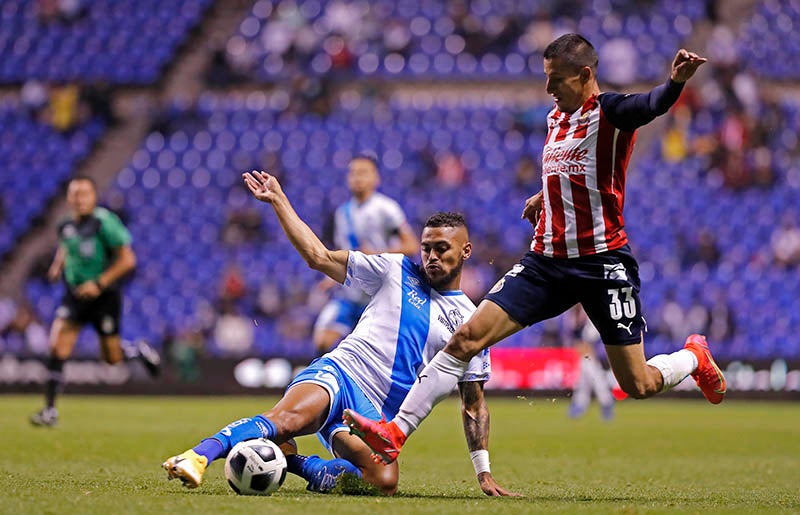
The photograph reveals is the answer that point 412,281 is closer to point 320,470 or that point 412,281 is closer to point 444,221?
point 444,221

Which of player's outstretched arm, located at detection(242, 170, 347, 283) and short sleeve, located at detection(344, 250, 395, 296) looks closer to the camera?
player's outstretched arm, located at detection(242, 170, 347, 283)

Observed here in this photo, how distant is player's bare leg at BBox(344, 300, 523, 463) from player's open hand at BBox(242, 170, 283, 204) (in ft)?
4.40

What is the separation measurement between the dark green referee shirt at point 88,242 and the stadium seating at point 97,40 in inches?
668

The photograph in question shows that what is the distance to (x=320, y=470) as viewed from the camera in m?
7.08

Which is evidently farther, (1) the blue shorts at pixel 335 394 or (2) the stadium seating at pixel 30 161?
(2) the stadium seating at pixel 30 161

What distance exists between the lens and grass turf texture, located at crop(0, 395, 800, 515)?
6238mm

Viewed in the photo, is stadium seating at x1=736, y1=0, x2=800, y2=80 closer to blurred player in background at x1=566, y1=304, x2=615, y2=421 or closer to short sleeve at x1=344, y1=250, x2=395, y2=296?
blurred player in background at x1=566, y1=304, x2=615, y2=421

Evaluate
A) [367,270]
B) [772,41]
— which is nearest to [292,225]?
[367,270]

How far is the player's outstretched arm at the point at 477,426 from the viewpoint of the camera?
716 centimetres

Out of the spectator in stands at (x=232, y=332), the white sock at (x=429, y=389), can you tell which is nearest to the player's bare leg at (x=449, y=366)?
the white sock at (x=429, y=389)

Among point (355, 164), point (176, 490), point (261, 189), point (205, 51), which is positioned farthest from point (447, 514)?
point (205, 51)

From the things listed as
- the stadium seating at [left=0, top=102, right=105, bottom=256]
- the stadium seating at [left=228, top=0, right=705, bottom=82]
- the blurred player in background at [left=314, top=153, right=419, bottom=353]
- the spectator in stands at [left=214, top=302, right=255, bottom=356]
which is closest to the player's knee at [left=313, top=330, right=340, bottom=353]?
the blurred player in background at [left=314, top=153, right=419, bottom=353]

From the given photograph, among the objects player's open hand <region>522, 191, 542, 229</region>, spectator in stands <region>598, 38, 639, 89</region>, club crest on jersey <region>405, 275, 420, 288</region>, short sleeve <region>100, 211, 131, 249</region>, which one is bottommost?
club crest on jersey <region>405, 275, 420, 288</region>

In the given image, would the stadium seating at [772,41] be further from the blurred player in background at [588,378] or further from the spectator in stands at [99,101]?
the spectator in stands at [99,101]
